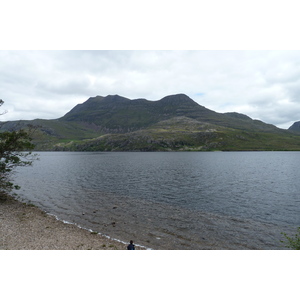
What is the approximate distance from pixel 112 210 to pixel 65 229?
11760 mm

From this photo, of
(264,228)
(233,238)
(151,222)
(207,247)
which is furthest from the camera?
(151,222)

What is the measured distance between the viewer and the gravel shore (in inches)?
881

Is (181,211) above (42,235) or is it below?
below

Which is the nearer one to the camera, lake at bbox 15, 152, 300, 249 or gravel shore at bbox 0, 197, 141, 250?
gravel shore at bbox 0, 197, 141, 250

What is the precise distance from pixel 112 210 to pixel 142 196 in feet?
40.1

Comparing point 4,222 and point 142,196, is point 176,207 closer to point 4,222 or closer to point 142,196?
point 142,196

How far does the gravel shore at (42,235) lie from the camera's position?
2238cm

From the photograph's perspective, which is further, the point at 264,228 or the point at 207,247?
the point at 264,228

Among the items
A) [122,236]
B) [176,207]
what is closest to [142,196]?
[176,207]

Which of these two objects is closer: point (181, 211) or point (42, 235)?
point (42, 235)

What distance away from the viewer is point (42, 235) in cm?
2581

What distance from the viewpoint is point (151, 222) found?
110 ft

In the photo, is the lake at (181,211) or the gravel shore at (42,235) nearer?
the gravel shore at (42,235)

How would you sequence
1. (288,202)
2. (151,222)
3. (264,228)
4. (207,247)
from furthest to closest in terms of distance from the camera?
(288,202)
(151,222)
(264,228)
(207,247)
